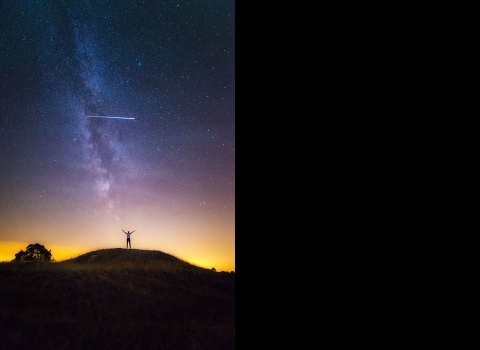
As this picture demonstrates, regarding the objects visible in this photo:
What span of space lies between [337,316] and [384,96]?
80cm

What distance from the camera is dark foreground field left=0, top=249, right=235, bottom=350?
9.72 metres

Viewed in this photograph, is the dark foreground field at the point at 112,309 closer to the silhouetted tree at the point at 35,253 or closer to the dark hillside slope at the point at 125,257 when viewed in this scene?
the dark hillside slope at the point at 125,257

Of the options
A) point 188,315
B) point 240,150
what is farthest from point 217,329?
point 240,150

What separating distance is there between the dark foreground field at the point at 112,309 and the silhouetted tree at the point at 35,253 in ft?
57.1

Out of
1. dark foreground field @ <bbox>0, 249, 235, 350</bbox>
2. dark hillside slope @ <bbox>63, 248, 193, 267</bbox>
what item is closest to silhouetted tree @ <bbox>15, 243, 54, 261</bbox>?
dark hillside slope @ <bbox>63, 248, 193, 267</bbox>

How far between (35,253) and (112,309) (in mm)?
27472

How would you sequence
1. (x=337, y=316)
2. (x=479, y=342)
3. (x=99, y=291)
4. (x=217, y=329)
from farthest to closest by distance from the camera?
1. (x=99, y=291)
2. (x=217, y=329)
3. (x=337, y=316)
4. (x=479, y=342)

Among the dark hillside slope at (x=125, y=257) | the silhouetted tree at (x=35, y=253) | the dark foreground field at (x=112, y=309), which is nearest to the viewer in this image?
the dark foreground field at (x=112, y=309)

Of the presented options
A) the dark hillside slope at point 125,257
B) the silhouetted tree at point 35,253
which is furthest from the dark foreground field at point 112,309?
the silhouetted tree at point 35,253

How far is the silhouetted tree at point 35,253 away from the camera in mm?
33625

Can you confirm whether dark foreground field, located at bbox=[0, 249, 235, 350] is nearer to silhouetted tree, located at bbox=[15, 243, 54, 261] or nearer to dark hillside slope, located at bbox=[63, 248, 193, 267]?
dark hillside slope, located at bbox=[63, 248, 193, 267]

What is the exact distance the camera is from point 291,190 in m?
1.44

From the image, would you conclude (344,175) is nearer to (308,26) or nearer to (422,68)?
(422,68)

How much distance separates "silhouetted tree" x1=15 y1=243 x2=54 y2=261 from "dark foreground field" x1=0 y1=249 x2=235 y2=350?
1741 cm
